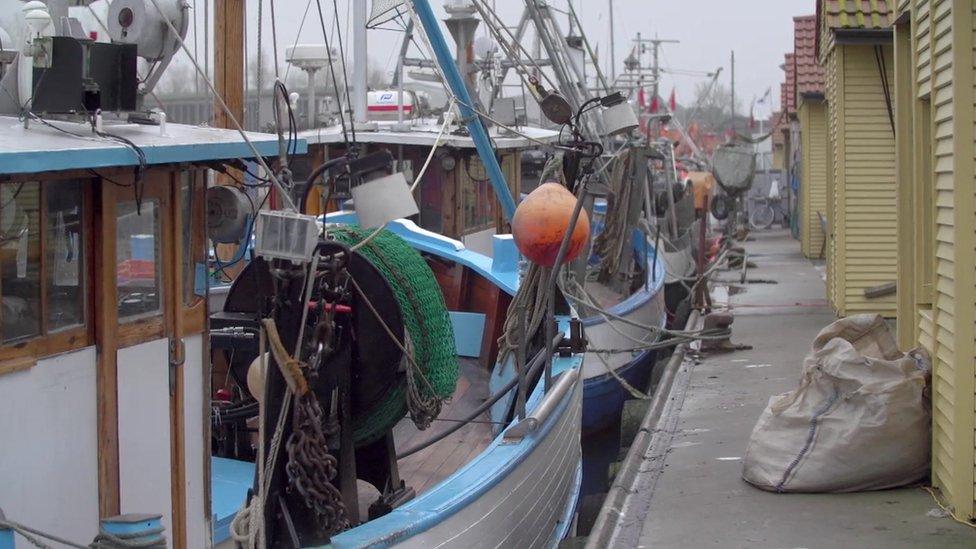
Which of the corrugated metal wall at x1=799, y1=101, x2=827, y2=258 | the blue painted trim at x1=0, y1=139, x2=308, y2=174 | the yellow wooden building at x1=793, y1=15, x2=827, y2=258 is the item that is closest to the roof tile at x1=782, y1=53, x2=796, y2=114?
the yellow wooden building at x1=793, y1=15, x2=827, y2=258

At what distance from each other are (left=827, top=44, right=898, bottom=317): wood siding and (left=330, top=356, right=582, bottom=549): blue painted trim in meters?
6.97

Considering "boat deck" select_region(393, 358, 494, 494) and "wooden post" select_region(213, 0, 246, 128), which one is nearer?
"boat deck" select_region(393, 358, 494, 494)

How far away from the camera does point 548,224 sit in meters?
5.86

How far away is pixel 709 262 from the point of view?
22.8 m

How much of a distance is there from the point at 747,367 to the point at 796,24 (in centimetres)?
→ 1601

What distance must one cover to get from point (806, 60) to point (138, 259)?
854 inches

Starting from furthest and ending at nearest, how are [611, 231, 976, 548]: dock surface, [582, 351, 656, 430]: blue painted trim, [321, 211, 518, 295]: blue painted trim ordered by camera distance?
[582, 351, 656, 430]: blue painted trim, [321, 211, 518, 295]: blue painted trim, [611, 231, 976, 548]: dock surface

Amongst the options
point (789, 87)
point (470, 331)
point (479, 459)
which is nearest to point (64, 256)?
point (479, 459)

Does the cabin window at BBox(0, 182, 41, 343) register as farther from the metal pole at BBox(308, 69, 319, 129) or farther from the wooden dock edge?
the metal pole at BBox(308, 69, 319, 129)

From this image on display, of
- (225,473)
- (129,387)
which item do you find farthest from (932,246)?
(129,387)

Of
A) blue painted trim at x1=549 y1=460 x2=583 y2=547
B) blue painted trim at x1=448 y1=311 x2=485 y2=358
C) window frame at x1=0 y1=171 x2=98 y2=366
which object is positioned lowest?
blue painted trim at x1=549 y1=460 x2=583 y2=547

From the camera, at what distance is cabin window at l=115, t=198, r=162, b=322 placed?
453 centimetres

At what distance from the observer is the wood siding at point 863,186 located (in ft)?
41.5

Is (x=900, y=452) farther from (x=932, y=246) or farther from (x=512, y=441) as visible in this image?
(x=512, y=441)
